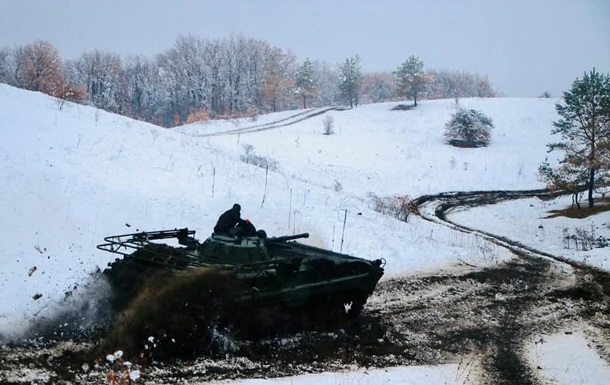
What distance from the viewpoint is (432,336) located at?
9.85 m

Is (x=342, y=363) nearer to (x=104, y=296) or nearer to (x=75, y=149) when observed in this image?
(x=104, y=296)

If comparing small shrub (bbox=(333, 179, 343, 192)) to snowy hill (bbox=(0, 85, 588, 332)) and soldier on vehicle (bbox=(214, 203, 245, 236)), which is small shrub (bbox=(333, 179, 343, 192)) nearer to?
snowy hill (bbox=(0, 85, 588, 332))

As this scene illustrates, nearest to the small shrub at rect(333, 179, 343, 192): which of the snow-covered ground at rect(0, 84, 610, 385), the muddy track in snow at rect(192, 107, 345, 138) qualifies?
the snow-covered ground at rect(0, 84, 610, 385)

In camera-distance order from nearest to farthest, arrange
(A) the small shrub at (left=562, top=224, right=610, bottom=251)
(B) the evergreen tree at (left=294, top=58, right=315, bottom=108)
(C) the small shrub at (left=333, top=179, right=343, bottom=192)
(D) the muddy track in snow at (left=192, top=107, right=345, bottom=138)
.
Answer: (A) the small shrub at (left=562, top=224, right=610, bottom=251), (C) the small shrub at (left=333, top=179, right=343, bottom=192), (D) the muddy track in snow at (left=192, top=107, right=345, bottom=138), (B) the evergreen tree at (left=294, top=58, right=315, bottom=108)

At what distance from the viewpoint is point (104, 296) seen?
9.67m

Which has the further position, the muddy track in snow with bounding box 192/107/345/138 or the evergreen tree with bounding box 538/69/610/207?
the muddy track in snow with bounding box 192/107/345/138

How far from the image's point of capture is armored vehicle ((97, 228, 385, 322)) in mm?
8906

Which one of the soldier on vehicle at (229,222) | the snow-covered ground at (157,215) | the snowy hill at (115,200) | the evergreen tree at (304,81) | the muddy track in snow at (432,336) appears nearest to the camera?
the muddy track in snow at (432,336)

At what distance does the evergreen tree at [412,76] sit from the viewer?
67.1 metres

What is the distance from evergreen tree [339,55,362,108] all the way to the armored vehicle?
63368mm

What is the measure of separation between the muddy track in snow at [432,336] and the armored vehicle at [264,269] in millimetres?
601

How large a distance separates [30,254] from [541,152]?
45.2m

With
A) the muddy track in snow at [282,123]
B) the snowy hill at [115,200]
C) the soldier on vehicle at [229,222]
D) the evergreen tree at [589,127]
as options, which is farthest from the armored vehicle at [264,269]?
the muddy track in snow at [282,123]

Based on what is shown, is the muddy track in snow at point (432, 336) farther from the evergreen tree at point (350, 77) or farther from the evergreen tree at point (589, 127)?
the evergreen tree at point (350, 77)
